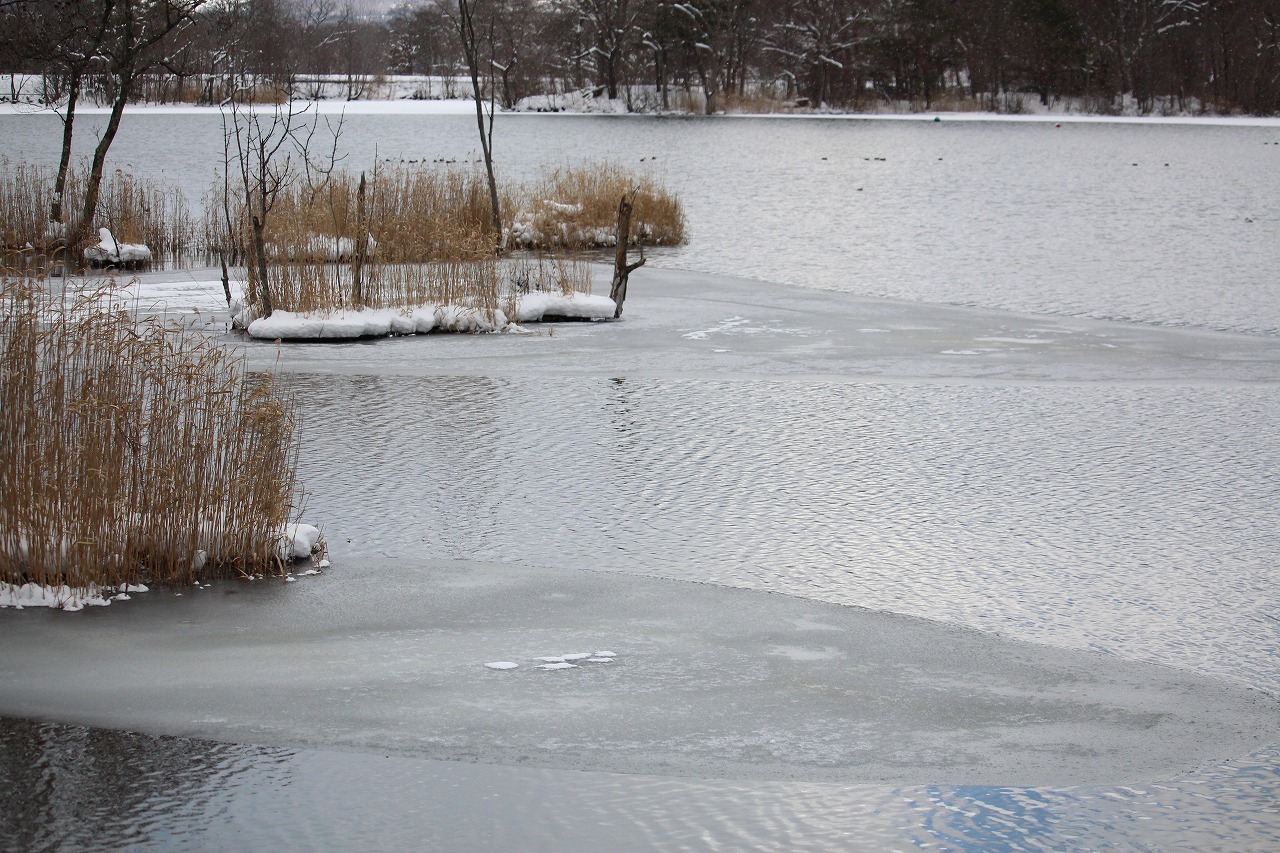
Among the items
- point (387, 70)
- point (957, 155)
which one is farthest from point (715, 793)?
point (387, 70)

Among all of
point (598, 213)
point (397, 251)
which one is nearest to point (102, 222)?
point (397, 251)

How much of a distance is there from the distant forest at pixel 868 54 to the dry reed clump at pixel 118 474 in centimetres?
6099

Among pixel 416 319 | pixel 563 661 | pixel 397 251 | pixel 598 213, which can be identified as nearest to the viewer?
pixel 563 661

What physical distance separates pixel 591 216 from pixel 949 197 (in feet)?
38.0

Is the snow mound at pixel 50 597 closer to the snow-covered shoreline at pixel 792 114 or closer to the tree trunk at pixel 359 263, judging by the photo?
the tree trunk at pixel 359 263

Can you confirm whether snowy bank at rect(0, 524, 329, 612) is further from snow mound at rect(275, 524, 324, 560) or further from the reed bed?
the reed bed

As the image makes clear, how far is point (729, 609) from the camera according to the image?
5.90 meters

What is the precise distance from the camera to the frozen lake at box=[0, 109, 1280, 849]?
417 centimetres

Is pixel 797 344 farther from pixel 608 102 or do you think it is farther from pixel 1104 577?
pixel 608 102

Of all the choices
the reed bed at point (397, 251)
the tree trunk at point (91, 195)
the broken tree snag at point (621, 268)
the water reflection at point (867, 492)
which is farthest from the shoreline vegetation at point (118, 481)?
the tree trunk at point (91, 195)

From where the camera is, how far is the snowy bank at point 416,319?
43.3 ft

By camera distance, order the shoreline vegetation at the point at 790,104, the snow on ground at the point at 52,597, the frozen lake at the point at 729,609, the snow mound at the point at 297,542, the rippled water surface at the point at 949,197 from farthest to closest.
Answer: the shoreline vegetation at the point at 790,104, the rippled water surface at the point at 949,197, the snow mound at the point at 297,542, the snow on ground at the point at 52,597, the frozen lake at the point at 729,609

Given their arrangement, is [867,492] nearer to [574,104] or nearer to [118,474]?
[118,474]

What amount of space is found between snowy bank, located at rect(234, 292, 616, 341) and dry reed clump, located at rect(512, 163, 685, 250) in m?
6.83
